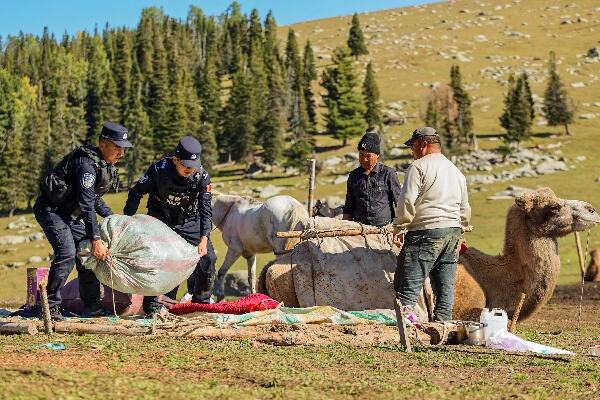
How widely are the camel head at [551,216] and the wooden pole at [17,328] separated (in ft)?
19.4

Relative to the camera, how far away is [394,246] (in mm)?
11148

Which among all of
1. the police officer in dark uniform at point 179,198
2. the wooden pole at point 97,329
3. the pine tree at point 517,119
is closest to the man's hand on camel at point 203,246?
the police officer in dark uniform at point 179,198

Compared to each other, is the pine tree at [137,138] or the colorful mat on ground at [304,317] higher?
the pine tree at [137,138]

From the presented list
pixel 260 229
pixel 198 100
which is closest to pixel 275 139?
pixel 198 100

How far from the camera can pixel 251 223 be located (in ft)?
59.5

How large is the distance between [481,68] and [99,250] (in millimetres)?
92309

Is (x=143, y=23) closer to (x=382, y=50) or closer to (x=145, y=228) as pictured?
(x=382, y=50)

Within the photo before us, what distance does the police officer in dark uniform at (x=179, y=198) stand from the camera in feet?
33.2

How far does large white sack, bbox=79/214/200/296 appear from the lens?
29.6ft

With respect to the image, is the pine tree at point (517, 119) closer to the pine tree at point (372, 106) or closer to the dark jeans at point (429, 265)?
the pine tree at point (372, 106)

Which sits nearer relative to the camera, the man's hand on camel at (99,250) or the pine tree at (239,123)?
the man's hand on camel at (99,250)

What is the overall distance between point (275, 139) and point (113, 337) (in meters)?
61.8

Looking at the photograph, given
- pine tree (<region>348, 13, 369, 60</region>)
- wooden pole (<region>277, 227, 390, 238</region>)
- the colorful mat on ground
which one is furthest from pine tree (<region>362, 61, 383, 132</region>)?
the colorful mat on ground

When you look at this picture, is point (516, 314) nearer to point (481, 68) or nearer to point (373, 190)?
point (373, 190)
